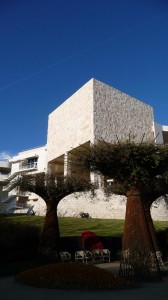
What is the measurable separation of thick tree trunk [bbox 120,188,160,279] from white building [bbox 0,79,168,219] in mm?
24503

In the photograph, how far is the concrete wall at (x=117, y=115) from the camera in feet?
134

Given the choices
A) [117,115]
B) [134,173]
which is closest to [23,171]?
[117,115]

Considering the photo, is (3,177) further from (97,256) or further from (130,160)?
(130,160)

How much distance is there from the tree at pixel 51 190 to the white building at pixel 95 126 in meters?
19.6

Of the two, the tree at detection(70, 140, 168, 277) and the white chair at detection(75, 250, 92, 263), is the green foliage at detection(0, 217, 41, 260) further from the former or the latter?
the tree at detection(70, 140, 168, 277)

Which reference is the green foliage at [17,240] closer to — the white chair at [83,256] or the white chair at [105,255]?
the white chair at [83,256]

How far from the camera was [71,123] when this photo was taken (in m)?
45.8

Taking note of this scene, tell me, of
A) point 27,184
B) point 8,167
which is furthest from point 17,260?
point 8,167

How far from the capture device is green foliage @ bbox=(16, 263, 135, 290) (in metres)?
7.97

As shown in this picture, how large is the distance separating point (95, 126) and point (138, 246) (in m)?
31.0

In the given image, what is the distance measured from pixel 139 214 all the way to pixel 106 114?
108 feet

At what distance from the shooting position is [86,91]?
43750 mm

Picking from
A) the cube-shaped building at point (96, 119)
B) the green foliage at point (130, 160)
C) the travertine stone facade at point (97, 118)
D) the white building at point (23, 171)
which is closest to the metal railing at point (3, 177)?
the white building at point (23, 171)

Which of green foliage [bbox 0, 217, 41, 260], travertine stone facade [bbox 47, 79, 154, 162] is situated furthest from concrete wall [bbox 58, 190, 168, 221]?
green foliage [bbox 0, 217, 41, 260]
